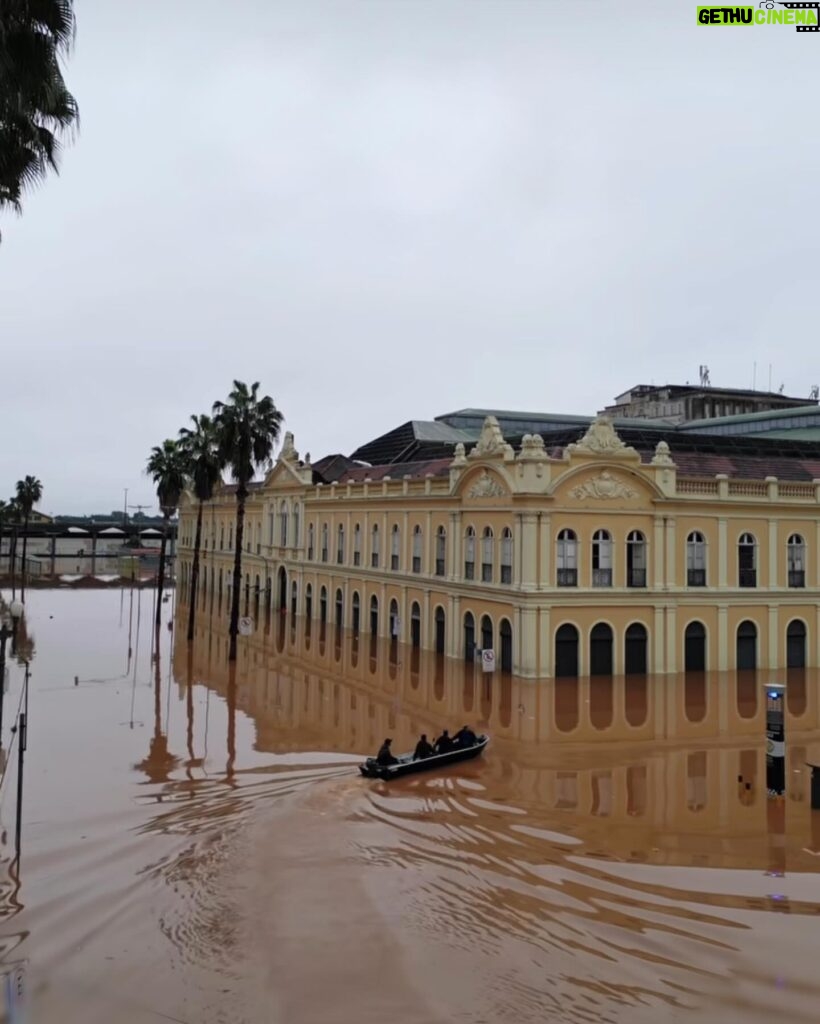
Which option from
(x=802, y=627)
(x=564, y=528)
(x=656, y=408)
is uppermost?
(x=656, y=408)

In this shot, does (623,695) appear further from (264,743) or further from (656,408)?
(656,408)

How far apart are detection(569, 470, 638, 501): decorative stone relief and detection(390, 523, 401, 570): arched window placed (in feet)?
45.9

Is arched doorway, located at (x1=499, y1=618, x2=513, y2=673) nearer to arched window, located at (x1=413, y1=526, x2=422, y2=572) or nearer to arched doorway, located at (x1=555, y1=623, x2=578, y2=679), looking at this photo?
arched doorway, located at (x1=555, y1=623, x2=578, y2=679)

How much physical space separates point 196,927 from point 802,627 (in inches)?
1302

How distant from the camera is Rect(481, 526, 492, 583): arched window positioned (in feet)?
124

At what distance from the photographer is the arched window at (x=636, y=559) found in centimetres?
3597

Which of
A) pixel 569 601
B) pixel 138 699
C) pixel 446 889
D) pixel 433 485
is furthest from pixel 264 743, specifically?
pixel 433 485

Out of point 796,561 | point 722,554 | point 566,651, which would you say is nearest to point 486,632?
point 566,651

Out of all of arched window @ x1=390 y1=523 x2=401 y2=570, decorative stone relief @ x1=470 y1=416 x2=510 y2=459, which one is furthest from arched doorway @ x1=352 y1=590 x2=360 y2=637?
decorative stone relief @ x1=470 y1=416 x2=510 y2=459

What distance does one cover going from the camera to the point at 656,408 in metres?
86.7

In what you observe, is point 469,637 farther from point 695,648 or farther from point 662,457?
point 662,457

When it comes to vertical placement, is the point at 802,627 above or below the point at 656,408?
below

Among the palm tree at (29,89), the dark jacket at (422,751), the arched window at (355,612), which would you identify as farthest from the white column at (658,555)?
the palm tree at (29,89)

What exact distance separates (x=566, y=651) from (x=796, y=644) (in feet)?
38.3
